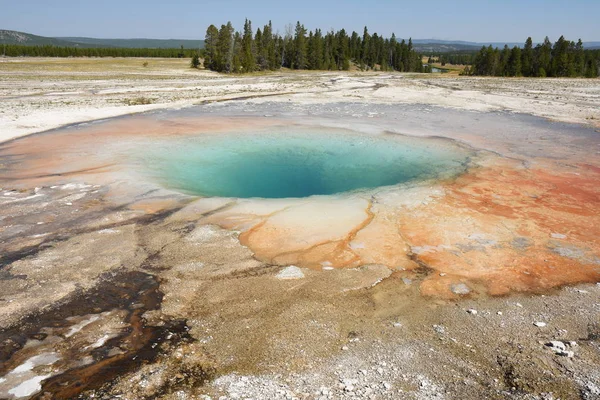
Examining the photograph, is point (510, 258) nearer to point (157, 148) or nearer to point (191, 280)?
point (191, 280)

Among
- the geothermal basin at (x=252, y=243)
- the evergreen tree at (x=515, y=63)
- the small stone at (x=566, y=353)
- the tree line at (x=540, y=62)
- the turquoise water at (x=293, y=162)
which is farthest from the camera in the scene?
the evergreen tree at (x=515, y=63)

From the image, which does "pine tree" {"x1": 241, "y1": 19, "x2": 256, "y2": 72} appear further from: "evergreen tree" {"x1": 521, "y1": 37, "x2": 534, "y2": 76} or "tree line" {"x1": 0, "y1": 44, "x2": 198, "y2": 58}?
"evergreen tree" {"x1": 521, "y1": 37, "x2": 534, "y2": 76}

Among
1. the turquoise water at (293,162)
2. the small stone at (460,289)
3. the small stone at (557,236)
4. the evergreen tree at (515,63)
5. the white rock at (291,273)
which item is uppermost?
the evergreen tree at (515,63)

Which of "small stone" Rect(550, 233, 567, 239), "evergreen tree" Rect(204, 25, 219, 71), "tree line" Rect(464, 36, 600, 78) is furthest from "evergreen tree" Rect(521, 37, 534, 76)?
"small stone" Rect(550, 233, 567, 239)

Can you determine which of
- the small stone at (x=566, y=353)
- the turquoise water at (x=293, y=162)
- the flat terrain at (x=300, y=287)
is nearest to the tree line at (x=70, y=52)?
the turquoise water at (x=293, y=162)

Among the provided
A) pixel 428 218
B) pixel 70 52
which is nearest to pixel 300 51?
pixel 70 52

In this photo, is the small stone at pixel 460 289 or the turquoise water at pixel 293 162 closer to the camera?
the small stone at pixel 460 289

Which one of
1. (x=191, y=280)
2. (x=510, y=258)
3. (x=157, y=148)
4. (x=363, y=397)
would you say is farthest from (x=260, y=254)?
(x=157, y=148)

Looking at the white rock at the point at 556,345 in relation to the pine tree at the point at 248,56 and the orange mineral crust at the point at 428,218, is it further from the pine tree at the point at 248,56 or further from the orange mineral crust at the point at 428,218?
the pine tree at the point at 248,56
